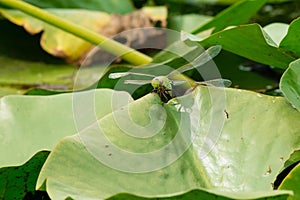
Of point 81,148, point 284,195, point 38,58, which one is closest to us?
point 284,195

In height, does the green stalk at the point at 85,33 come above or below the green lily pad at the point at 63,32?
above

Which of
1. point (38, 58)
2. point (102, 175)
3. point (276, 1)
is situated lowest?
point (38, 58)

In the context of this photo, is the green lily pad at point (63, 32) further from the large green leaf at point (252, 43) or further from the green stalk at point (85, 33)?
the large green leaf at point (252, 43)

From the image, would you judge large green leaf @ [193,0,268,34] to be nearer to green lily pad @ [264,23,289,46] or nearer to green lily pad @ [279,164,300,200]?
green lily pad @ [264,23,289,46]

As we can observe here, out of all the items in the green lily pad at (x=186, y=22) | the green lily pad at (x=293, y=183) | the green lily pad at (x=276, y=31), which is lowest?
the green lily pad at (x=186, y=22)

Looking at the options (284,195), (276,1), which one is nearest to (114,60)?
(276,1)

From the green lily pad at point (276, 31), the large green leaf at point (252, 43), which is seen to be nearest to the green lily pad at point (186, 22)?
the green lily pad at point (276, 31)

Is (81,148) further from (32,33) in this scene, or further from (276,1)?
(276,1)

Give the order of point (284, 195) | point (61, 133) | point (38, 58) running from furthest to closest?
point (38, 58) → point (61, 133) → point (284, 195)
